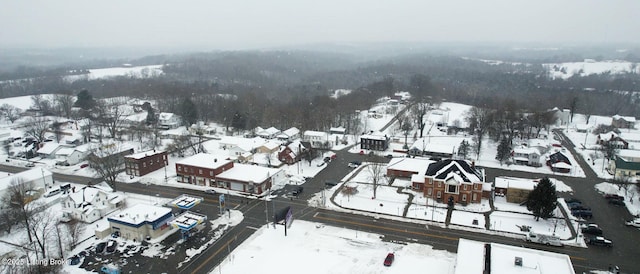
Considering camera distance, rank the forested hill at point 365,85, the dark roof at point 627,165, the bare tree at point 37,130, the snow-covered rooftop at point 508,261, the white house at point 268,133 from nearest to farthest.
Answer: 1. the snow-covered rooftop at point 508,261
2. the dark roof at point 627,165
3. the bare tree at point 37,130
4. the white house at point 268,133
5. the forested hill at point 365,85

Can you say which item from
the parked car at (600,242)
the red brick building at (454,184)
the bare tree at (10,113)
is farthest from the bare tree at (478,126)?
the bare tree at (10,113)

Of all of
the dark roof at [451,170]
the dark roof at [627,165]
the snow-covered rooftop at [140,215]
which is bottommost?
the snow-covered rooftop at [140,215]

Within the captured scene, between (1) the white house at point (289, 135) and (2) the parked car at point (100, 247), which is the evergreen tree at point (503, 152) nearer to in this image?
(1) the white house at point (289, 135)

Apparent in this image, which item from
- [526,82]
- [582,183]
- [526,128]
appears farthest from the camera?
[526,82]

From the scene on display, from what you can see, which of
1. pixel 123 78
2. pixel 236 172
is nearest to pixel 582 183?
pixel 236 172

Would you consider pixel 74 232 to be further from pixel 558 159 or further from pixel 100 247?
pixel 558 159

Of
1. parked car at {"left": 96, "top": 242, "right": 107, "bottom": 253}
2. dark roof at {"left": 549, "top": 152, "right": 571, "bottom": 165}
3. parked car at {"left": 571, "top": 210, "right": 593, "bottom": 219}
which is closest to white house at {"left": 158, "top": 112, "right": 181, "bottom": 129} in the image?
parked car at {"left": 96, "top": 242, "right": 107, "bottom": 253}

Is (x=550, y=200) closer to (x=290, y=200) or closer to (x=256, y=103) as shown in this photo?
(x=290, y=200)

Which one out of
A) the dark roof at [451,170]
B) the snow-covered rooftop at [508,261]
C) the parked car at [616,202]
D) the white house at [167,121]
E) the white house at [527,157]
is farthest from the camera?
the white house at [167,121]
